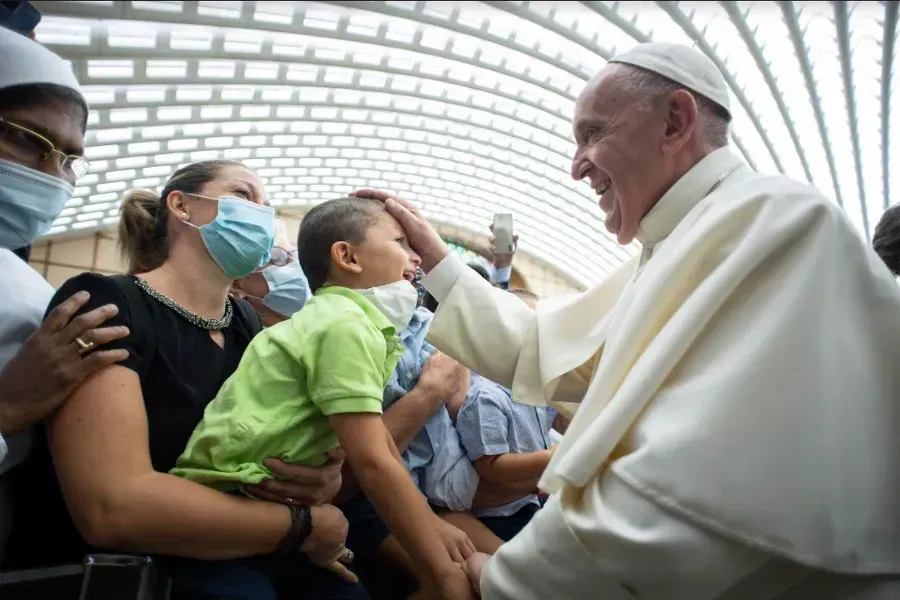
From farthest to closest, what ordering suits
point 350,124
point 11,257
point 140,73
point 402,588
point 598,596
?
point 350,124 < point 140,73 < point 402,588 < point 11,257 < point 598,596

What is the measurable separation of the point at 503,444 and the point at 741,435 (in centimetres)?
142

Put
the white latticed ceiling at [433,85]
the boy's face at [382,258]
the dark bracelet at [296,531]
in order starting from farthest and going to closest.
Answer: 1. the white latticed ceiling at [433,85]
2. the boy's face at [382,258]
3. the dark bracelet at [296,531]

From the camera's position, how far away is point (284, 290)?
375 centimetres

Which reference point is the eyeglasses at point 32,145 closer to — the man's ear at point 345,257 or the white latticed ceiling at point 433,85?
the man's ear at point 345,257

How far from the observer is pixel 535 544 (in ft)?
5.31

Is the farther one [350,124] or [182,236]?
[350,124]

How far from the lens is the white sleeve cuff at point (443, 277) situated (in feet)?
8.62

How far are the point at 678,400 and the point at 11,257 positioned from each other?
7.96 ft

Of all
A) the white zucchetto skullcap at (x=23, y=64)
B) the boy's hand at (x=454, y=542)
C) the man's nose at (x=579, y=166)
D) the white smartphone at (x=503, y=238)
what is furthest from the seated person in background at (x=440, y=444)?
the white smartphone at (x=503, y=238)

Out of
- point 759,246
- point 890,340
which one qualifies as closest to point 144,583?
point 759,246

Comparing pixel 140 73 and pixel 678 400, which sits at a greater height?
pixel 678 400

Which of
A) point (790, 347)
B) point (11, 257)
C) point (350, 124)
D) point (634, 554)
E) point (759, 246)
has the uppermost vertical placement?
point (759, 246)

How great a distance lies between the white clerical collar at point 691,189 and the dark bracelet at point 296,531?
1471mm

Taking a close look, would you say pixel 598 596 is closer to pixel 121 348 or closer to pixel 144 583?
pixel 144 583
